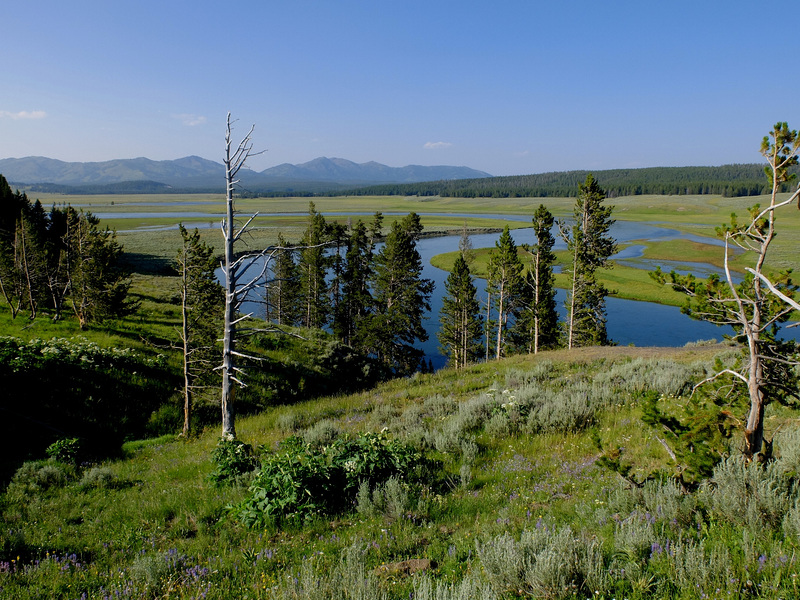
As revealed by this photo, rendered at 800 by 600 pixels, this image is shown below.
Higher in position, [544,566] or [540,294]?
[544,566]

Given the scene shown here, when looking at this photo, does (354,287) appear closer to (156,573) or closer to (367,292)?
(367,292)

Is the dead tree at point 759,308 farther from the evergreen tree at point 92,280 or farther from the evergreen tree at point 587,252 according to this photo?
the evergreen tree at point 92,280

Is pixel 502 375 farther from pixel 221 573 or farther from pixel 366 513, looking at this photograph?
pixel 221 573

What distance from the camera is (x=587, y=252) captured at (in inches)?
1324

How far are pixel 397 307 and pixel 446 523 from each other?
30770mm

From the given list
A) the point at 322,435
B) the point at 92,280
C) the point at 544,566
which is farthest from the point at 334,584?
the point at 92,280

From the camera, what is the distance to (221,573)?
4.75m

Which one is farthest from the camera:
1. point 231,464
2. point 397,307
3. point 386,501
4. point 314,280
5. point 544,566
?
point 314,280

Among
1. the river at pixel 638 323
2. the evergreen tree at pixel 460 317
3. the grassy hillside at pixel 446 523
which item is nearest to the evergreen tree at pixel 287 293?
the river at pixel 638 323

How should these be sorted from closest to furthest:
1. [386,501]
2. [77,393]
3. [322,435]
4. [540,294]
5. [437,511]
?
[437,511], [386,501], [322,435], [77,393], [540,294]

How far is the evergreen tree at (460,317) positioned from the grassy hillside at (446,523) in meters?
27.9

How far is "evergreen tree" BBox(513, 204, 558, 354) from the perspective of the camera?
111 ft

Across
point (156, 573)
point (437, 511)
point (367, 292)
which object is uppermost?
point (156, 573)

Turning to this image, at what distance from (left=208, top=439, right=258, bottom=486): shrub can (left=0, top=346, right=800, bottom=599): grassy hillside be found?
0.06 meters
